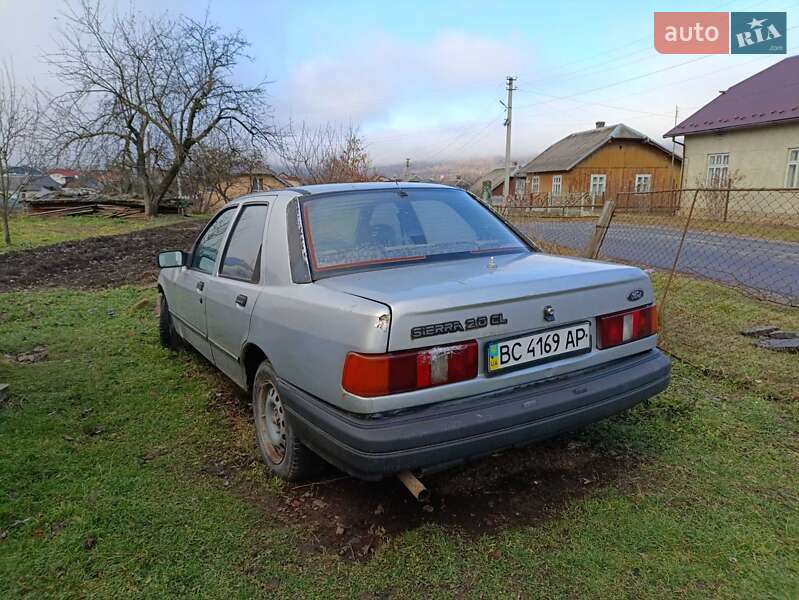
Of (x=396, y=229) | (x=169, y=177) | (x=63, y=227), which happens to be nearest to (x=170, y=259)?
(x=396, y=229)

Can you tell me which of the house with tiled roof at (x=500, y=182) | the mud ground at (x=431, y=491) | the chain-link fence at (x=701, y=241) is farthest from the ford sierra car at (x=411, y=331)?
the house with tiled roof at (x=500, y=182)

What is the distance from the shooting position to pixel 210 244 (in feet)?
13.0

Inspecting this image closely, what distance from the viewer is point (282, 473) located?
110 inches

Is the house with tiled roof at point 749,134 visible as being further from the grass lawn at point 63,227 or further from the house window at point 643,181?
the grass lawn at point 63,227

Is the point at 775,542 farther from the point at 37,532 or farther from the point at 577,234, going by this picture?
the point at 577,234

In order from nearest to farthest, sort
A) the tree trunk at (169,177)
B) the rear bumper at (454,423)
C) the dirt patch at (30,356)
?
the rear bumper at (454,423)
the dirt patch at (30,356)
the tree trunk at (169,177)

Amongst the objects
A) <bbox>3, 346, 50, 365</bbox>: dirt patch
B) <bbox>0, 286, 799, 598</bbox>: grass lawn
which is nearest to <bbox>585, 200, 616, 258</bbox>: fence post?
<bbox>0, 286, 799, 598</bbox>: grass lawn

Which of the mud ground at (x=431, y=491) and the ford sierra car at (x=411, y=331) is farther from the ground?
the ford sierra car at (x=411, y=331)

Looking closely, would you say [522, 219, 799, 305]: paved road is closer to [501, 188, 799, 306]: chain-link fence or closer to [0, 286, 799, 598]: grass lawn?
[501, 188, 799, 306]: chain-link fence

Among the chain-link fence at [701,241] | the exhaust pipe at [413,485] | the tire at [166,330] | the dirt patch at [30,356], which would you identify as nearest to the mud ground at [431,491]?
the exhaust pipe at [413,485]

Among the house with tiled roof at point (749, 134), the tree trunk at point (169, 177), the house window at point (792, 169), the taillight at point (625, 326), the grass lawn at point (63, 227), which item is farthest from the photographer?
the tree trunk at point (169, 177)

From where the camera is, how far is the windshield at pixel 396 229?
2799 mm

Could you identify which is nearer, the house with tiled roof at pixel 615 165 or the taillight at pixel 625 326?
the taillight at pixel 625 326

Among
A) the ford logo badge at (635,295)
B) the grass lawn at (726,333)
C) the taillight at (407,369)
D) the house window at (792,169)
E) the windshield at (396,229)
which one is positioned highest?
the house window at (792,169)
